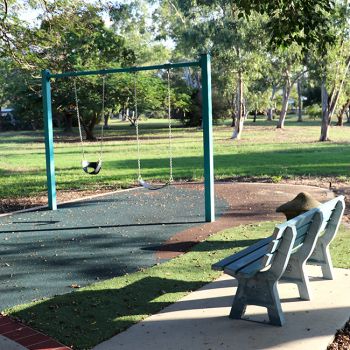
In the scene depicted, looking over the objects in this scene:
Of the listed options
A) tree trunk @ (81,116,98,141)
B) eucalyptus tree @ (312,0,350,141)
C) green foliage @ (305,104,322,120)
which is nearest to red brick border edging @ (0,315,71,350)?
eucalyptus tree @ (312,0,350,141)

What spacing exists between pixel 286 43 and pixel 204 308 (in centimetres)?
359

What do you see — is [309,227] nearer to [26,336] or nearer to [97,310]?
[97,310]

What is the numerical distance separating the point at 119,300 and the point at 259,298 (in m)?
1.41

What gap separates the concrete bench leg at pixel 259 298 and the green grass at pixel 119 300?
30.4 inches

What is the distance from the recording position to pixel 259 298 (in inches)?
167

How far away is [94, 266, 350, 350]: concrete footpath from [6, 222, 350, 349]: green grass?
0.61 feet

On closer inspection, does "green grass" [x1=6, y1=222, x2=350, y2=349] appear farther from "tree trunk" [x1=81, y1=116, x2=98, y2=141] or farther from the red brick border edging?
"tree trunk" [x1=81, y1=116, x2=98, y2=141]

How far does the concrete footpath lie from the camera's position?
12.8 ft

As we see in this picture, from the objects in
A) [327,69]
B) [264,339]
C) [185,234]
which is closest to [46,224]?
[185,234]

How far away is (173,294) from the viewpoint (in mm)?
5094

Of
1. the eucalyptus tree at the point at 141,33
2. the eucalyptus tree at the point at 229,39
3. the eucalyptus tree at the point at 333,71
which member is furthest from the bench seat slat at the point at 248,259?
the eucalyptus tree at the point at 141,33

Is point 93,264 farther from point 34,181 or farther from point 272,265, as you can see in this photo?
point 34,181

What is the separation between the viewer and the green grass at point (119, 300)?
430cm

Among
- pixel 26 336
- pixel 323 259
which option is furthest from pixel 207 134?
pixel 26 336
